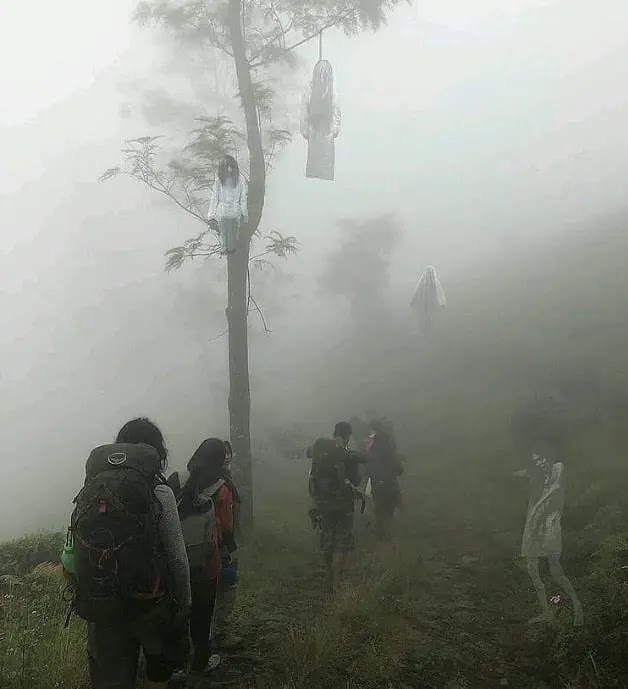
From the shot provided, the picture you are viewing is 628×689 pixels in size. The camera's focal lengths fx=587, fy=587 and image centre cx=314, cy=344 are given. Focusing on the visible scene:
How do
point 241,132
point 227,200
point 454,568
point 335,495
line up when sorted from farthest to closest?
point 241,132 < point 227,200 < point 454,568 < point 335,495

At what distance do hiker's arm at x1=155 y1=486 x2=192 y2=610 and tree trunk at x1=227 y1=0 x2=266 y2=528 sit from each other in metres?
5.93

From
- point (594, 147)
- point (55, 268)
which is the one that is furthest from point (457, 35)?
point (55, 268)

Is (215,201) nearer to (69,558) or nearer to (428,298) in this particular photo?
(69,558)

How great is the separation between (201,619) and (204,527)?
781 mm

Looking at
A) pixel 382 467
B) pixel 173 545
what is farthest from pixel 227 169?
pixel 173 545

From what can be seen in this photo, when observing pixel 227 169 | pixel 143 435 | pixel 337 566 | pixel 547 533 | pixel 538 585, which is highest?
pixel 227 169

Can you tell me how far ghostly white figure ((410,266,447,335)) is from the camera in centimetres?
1995

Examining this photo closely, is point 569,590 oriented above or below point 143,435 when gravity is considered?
below

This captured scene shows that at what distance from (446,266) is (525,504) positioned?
31507 millimetres

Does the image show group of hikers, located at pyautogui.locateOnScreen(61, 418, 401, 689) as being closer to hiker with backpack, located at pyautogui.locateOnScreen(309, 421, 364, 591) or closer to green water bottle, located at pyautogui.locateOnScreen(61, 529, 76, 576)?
green water bottle, located at pyautogui.locateOnScreen(61, 529, 76, 576)

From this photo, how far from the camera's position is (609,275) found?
20.3 m

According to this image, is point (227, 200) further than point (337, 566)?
Yes

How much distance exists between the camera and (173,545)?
3.23 m

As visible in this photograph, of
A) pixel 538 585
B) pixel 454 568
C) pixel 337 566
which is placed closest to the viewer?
pixel 538 585
